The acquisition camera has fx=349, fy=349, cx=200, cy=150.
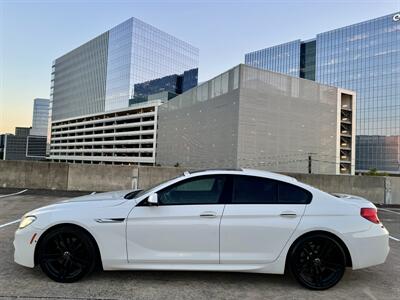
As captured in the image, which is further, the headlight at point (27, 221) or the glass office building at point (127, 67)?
the glass office building at point (127, 67)

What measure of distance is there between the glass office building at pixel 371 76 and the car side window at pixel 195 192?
104 metres

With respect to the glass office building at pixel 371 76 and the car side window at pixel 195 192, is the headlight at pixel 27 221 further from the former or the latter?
the glass office building at pixel 371 76

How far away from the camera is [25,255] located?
13.5ft

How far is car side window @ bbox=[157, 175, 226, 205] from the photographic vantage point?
167 inches

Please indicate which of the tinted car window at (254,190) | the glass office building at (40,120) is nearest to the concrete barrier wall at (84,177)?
the tinted car window at (254,190)

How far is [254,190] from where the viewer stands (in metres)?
4.33

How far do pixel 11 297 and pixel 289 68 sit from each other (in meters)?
123

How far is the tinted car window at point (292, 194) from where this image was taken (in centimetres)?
429

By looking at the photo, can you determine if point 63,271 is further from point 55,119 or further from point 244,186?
point 55,119

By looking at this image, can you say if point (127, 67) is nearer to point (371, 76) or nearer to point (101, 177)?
point (371, 76)

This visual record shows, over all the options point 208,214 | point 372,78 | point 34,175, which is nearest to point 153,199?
point 208,214

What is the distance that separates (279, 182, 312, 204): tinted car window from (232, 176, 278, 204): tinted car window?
7 centimetres

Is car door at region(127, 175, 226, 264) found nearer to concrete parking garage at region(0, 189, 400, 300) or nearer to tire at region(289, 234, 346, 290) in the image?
concrete parking garage at region(0, 189, 400, 300)

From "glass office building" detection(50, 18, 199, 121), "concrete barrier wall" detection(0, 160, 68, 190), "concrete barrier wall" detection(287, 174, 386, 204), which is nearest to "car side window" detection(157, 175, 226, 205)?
"concrete barrier wall" detection(287, 174, 386, 204)
